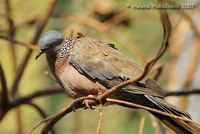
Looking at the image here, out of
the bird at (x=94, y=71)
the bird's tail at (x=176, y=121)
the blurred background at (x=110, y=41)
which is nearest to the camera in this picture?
the bird's tail at (x=176, y=121)

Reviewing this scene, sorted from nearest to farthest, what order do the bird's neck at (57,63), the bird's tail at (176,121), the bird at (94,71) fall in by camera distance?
the bird's tail at (176,121), the bird at (94,71), the bird's neck at (57,63)

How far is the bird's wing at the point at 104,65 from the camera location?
2.06m

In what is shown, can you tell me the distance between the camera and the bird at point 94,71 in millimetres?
2010

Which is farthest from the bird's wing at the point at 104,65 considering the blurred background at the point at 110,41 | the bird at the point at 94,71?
the blurred background at the point at 110,41

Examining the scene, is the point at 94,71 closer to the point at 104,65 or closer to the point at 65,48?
the point at 104,65

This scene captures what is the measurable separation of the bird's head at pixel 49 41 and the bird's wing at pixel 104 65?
0.14 metres

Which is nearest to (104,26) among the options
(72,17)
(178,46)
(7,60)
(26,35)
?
(72,17)

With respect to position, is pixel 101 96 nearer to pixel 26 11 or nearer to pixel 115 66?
pixel 115 66

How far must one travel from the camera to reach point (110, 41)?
3988 millimetres

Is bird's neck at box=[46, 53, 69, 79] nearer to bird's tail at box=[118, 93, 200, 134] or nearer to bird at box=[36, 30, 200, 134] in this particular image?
bird at box=[36, 30, 200, 134]

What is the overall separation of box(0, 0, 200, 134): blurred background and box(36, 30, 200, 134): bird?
0.86m

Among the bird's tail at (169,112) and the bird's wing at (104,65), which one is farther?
the bird's wing at (104,65)

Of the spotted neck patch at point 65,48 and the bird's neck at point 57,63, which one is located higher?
the spotted neck patch at point 65,48

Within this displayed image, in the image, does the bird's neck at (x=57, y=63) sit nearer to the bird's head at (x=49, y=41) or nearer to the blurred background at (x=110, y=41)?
the bird's head at (x=49, y=41)
